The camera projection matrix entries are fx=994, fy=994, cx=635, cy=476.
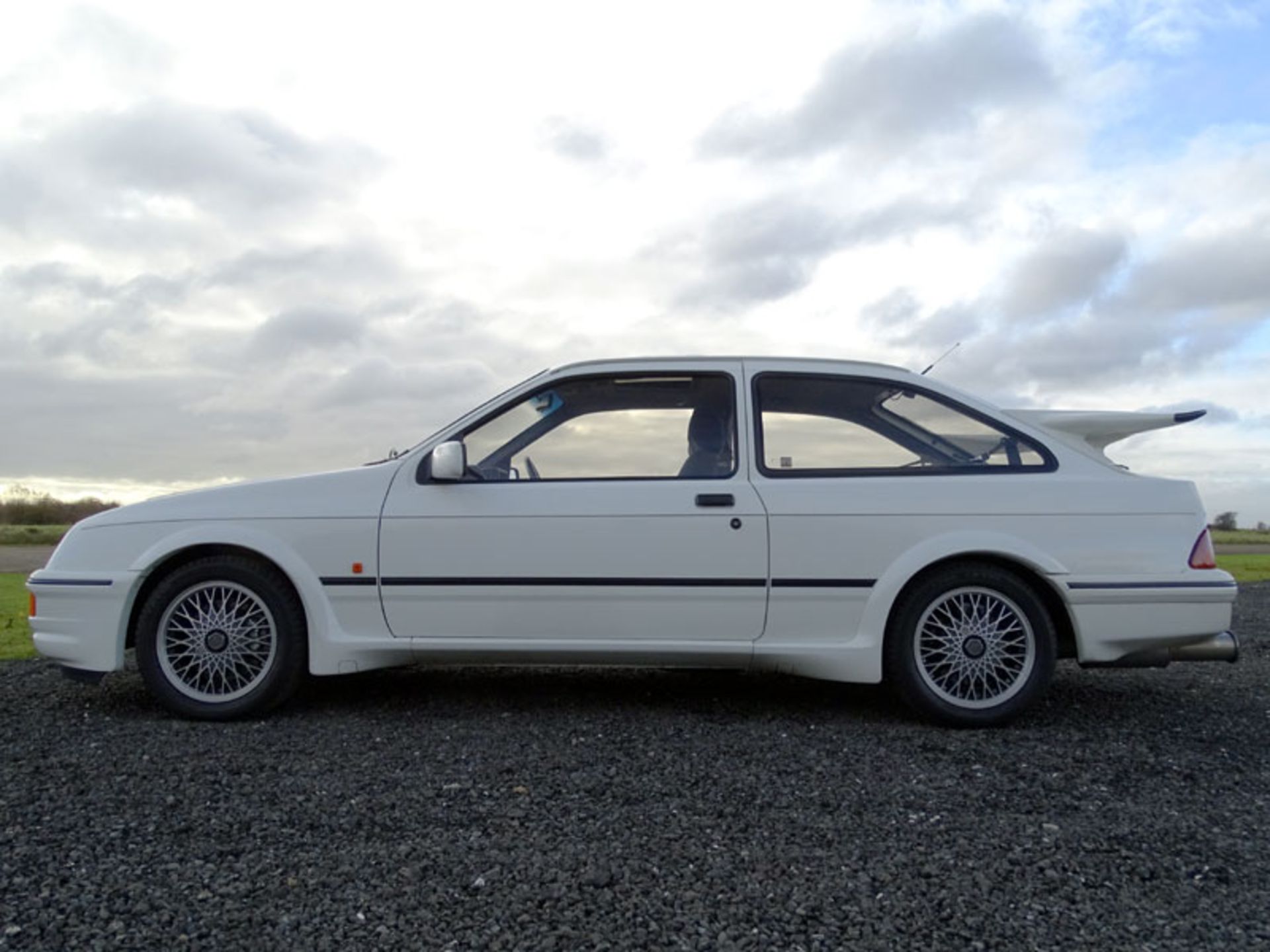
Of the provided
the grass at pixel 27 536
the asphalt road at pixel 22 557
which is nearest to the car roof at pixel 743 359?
the asphalt road at pixel 22 557

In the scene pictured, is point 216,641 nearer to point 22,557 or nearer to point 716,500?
point 716,500

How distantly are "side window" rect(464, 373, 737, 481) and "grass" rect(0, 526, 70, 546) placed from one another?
92.7 ft

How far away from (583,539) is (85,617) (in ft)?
8.12

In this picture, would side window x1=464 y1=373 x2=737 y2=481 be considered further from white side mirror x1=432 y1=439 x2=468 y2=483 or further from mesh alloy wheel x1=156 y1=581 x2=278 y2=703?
mesh alloy wheel x1=156 y1=581 x2=278 y2=703

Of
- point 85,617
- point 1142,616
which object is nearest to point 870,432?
point 1142,616

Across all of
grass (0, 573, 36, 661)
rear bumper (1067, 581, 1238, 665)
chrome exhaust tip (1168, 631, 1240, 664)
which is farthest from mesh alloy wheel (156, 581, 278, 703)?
chrome exhaust tip (1168, 631, 1240, 664)

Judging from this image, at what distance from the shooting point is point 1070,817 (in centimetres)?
335

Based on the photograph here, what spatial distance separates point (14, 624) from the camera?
946 centimetres

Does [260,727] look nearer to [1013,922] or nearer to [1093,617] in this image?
[1013,922]

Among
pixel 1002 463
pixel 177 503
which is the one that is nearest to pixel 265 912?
pixel 177 503

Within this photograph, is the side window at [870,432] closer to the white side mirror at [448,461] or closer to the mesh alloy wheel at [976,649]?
the mesh alloy wheel at [976,649]

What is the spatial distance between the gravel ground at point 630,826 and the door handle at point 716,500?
1.01 meters

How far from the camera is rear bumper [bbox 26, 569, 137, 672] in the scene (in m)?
4.80

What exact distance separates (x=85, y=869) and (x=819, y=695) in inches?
137
